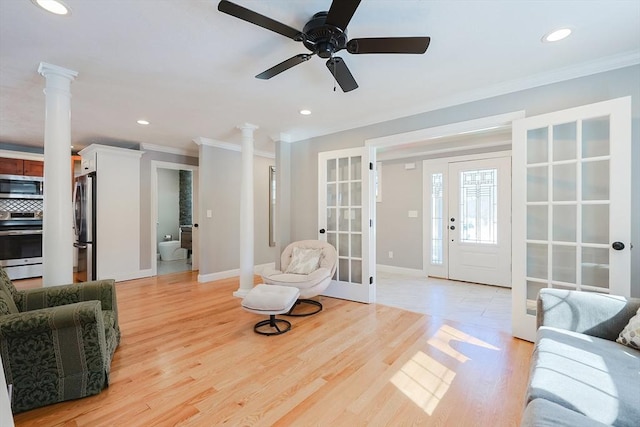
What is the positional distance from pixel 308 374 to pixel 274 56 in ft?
7.88

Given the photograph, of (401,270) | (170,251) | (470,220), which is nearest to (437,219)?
(470,220)

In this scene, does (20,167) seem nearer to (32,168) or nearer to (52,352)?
(32,168)

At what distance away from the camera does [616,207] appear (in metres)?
2.18

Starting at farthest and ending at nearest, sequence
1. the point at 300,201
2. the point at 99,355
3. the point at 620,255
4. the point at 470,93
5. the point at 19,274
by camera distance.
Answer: the point at 19,274 < the point at 300,201 < the point at 470,93 < the point at 620,255 < the point at 99,355

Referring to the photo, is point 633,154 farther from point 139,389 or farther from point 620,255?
point 139,389

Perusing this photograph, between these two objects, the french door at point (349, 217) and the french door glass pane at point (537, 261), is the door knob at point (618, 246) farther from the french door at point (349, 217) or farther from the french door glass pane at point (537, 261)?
the french door at point (349, 217)

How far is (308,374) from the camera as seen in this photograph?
208 cm

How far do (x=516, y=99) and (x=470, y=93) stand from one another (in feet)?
1.34

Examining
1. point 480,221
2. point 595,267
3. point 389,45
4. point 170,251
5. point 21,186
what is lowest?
point 170,251

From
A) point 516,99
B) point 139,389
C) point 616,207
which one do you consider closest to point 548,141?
point 516,99

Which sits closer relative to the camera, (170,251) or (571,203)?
(571,203)

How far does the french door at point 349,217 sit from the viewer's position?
12.4 feet

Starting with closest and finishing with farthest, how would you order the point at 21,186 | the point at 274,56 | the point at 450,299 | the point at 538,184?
the point at 274,56, the point at 538,184, the point at 450,299, the point at 21,186

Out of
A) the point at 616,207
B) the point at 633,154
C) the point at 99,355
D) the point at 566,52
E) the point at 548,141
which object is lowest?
the point at 99,355
